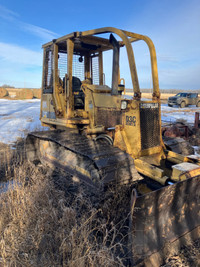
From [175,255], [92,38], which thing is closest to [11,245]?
[175,255]

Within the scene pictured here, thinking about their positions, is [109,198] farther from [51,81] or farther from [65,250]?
[51,81]

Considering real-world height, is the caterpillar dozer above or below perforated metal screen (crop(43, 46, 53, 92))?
below

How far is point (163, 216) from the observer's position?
2889mm

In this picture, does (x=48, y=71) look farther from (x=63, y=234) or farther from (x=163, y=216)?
(x=163, y=216)

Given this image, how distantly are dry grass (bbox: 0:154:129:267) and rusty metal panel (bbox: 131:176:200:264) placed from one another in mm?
230

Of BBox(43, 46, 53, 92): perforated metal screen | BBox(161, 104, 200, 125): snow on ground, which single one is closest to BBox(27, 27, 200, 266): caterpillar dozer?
BBox(43, 46, 53, 92): perforated metal screen

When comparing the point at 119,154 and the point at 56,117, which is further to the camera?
the point at 56,117

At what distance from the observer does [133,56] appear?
405 centimetres

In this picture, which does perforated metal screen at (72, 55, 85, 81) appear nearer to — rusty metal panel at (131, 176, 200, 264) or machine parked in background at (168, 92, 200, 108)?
rusty metal panel at (131, 176, 200, 264)

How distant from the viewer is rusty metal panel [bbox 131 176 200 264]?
2.61m

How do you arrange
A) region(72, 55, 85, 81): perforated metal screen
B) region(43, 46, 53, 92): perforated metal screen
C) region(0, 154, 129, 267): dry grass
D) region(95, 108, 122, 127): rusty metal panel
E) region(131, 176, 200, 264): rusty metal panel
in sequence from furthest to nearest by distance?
region(72, 55, 85, 81): perforated metal screen → region(43, 46, 53, 92): perforated metal screen → region(95, 108, 122, 127): rusty metal panel → region(131, 176, 200, 264): rusty metal panel → region(0, 154, 129, 267): dry grass

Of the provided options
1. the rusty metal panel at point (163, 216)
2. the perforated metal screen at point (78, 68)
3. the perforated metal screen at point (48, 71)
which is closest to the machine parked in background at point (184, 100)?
the perforated metal screen at point (78, 68)

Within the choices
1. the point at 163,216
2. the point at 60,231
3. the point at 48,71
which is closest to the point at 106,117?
A: the point at 48,71

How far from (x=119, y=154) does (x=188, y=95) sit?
27.3 m
